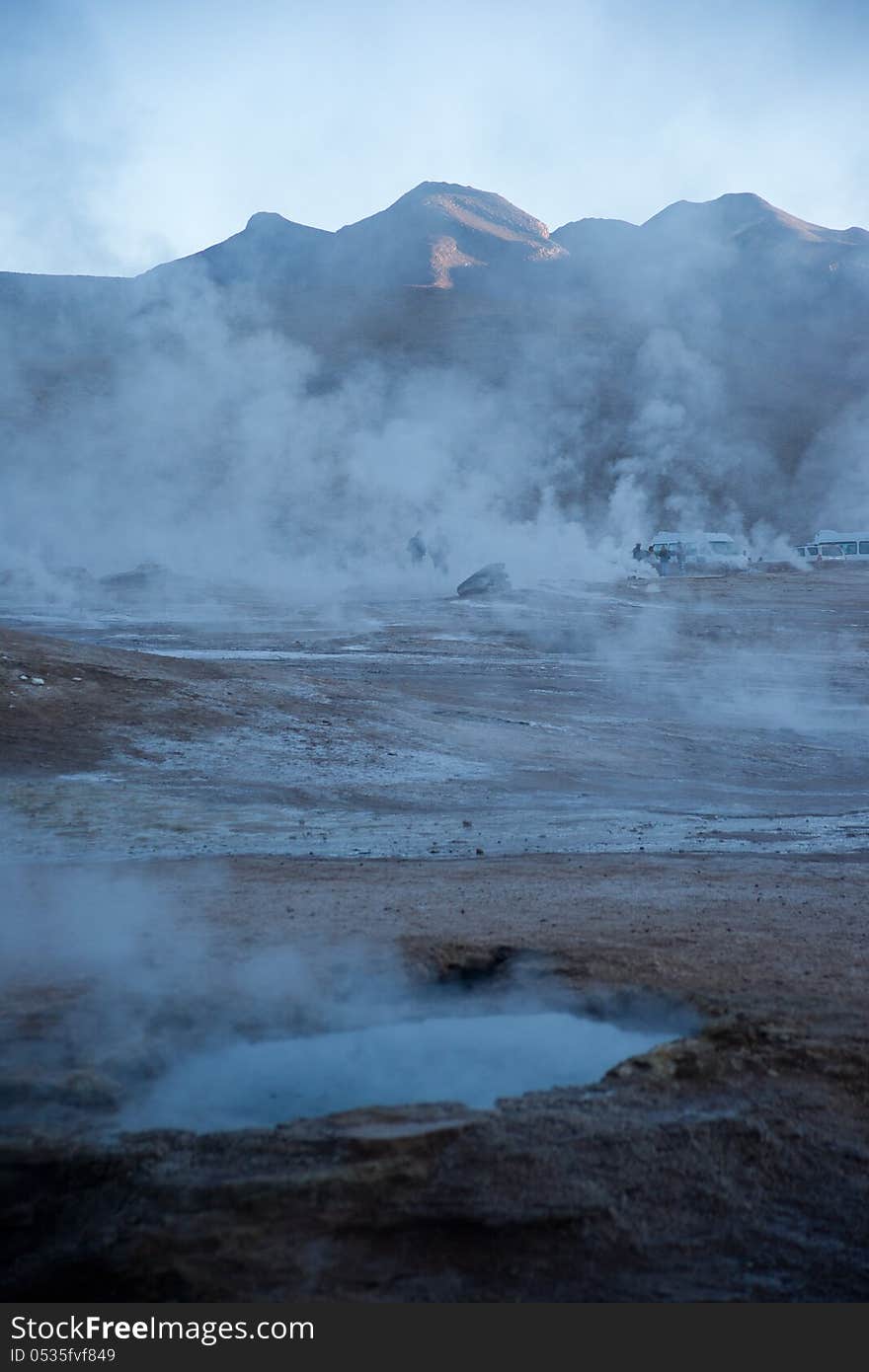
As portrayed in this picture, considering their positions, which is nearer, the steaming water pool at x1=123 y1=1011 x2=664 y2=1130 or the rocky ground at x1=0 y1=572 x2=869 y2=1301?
the rocky ground at x1=0 y1=572 x2=869 y2=1301

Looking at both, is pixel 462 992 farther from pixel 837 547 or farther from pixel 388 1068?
pixel 837 547

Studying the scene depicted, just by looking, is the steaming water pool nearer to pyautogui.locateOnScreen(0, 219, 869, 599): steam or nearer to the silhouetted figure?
pyautogui.locateOnScreen(0, 219, 869, 599): steam

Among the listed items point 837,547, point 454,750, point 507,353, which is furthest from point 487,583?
point 507,353

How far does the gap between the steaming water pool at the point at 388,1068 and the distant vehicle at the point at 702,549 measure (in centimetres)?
4458

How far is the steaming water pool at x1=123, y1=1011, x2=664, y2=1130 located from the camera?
446 cm

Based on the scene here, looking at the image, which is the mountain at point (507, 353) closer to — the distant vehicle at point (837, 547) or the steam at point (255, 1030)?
the distant vehicle at point (837, 547)

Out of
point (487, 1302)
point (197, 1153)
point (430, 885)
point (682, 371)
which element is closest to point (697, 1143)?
point (487, 1302)

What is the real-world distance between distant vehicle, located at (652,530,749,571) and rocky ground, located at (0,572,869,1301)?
3652 centimetres

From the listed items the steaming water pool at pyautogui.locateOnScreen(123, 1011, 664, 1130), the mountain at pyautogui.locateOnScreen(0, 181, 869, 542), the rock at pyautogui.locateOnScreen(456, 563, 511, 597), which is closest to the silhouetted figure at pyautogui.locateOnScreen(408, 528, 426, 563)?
the rock at pyautogui.locateOnScreen(456, 563, 511, 597)

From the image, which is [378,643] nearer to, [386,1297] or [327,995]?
[327,995]

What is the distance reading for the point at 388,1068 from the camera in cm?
487

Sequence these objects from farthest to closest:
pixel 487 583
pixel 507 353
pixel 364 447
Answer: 1. pixel 507 353
2. pixel 364 447
3. pixel 487 583

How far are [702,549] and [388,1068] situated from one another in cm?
5003

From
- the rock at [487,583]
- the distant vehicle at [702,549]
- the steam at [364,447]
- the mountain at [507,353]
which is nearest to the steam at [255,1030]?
the rock at [487,583]
